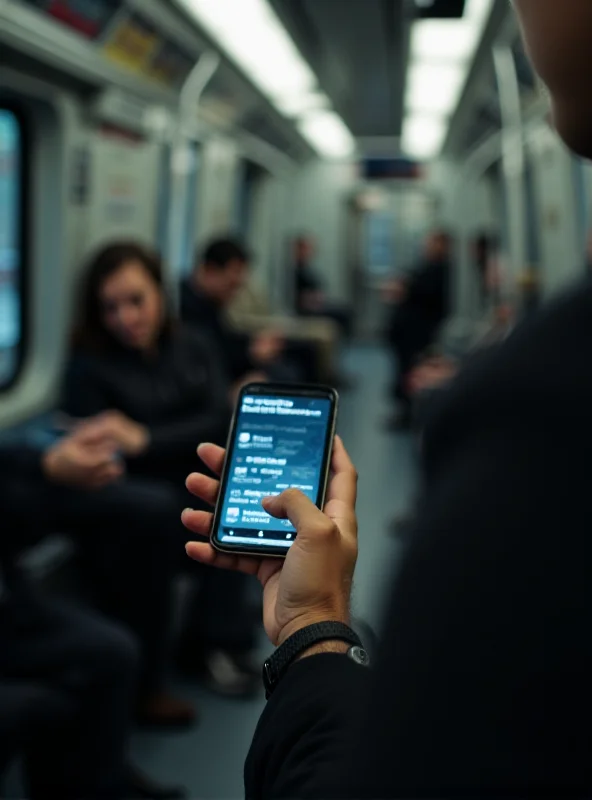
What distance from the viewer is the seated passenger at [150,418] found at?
287 cm

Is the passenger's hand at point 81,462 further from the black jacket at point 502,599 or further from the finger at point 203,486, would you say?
the black jacket at point 502,599

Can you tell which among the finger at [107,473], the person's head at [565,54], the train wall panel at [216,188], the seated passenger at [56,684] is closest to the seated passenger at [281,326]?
the train wall panel at [216,188]

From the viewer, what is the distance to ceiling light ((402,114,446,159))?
10047 millimetres

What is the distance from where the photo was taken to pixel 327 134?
444 inches

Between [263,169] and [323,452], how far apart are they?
389 inches

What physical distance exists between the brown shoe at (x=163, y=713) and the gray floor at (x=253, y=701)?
0.15 feet

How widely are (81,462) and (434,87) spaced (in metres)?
5.86

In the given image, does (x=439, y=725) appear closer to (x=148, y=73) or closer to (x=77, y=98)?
(x=77, y=98)

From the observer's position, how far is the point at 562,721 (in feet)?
1.55

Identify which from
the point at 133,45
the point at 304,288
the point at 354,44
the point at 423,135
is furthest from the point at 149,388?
the point at 423,135

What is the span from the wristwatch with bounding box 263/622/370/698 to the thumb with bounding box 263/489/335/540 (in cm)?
9

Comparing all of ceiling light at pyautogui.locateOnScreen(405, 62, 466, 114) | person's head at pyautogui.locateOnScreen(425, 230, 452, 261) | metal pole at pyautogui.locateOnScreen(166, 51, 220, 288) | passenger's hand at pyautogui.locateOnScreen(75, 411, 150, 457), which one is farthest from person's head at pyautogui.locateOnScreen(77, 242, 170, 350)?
person's head at pyautogui.locateOnScreen(425, 230, 452, 261)

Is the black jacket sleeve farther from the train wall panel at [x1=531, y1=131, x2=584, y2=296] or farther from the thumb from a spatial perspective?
the train wall panel at [x1=531, y1=131, x2=584, y2=296]

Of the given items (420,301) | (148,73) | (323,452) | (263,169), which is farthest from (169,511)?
(263,169)
